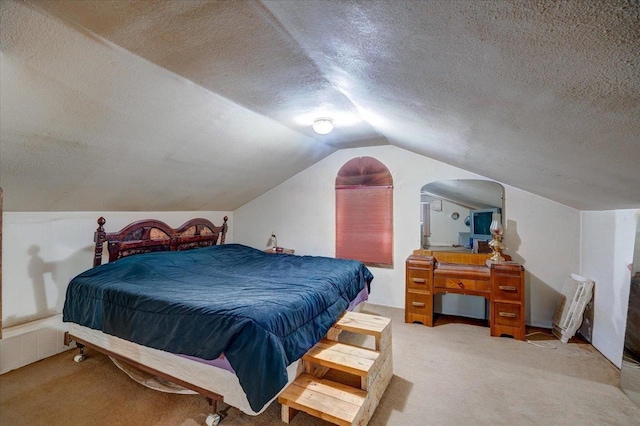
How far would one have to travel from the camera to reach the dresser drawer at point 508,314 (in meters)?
2.93

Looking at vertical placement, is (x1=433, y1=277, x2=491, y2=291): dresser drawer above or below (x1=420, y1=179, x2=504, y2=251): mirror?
below

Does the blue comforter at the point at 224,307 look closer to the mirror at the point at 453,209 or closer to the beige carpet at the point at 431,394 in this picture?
the beige carpet at the point at 431,394

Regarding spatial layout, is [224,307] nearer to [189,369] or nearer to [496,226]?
[189,369]

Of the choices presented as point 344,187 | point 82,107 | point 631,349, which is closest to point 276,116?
point 82,107

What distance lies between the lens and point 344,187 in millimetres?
4215

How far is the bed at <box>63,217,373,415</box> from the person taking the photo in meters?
1.63

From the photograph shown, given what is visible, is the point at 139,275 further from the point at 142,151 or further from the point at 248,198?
the point at 248,198

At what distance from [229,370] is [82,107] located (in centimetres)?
185

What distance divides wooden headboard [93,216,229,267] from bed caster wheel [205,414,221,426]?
2073 millimetres

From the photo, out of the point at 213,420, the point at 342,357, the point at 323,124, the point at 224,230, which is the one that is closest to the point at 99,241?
the point at 224,230

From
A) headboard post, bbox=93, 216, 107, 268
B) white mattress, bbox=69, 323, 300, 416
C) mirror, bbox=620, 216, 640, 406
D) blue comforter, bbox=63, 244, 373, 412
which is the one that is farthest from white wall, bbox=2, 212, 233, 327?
mirror, bbox=620, 216, 640, 406

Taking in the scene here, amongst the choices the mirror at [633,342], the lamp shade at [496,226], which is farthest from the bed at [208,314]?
the mirror at [633,342]

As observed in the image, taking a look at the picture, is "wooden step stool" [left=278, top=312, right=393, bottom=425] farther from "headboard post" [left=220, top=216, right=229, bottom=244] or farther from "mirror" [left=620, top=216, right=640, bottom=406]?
"headboard post" [left=220, top=216, right=229, bottom=244]

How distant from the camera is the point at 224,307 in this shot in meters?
1.82
